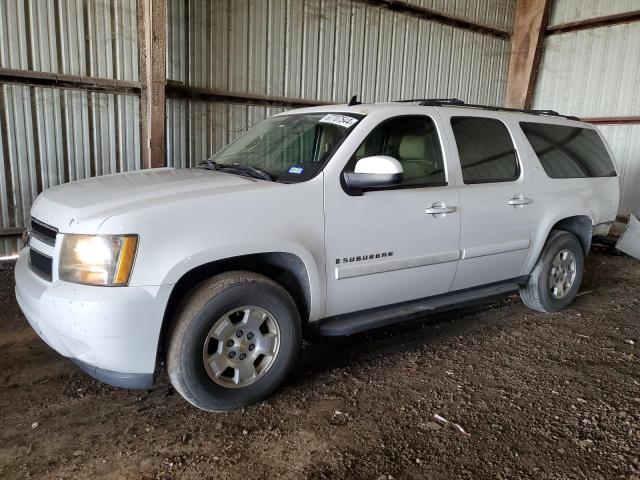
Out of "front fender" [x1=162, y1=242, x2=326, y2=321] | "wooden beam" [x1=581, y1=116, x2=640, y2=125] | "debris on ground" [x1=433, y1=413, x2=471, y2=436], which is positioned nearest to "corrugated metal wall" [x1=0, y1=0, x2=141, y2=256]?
"front fender" [x1=162, y1=242, x2=326, y2=321]

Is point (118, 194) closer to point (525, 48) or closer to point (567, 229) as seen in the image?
point (567, 229)

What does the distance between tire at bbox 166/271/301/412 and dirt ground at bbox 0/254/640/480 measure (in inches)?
6.8

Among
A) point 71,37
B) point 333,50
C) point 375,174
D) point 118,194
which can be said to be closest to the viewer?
point 118,194

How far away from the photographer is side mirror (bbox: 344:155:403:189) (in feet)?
10.2

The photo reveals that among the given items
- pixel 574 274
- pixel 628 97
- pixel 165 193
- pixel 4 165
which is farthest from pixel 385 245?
pixel 628 97

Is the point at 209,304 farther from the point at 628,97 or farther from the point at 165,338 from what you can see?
the point at 628,97

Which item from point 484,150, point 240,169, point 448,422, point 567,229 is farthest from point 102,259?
point 567,229

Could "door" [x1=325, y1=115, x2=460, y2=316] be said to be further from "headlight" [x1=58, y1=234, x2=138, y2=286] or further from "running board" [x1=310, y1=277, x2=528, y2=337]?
"headlight" [x1=58, y1=234, x2=138, y2=286]

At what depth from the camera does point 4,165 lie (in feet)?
19.9

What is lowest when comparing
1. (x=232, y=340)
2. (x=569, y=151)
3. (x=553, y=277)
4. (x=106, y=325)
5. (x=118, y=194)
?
(x=553, y=277)

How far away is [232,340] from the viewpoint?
9.45 feet

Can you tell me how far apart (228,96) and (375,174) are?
508 centimetres

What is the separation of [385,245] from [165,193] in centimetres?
145

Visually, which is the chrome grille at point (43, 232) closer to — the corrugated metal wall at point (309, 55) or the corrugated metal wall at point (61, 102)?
the corrugated metal wall at point (61, 102)
